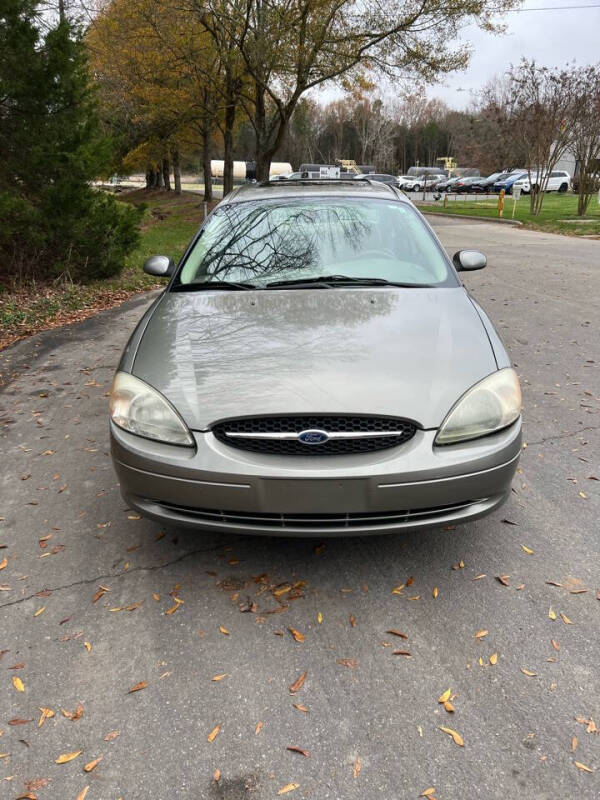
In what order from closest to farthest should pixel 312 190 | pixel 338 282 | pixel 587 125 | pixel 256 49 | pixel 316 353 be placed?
pixel 316 353 < pixel 338 282 < pixel 312 190 < pixel 256 49 < pixel 587 125

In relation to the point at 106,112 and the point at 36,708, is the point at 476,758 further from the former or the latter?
the point at 106,112

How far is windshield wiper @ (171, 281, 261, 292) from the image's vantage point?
338cm

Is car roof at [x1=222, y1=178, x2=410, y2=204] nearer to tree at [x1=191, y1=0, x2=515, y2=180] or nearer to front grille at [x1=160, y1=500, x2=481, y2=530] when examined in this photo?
front grille at [x1=160, y1=500, x2=481, y2=530]

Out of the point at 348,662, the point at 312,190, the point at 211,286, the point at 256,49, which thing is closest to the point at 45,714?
the point at 348,662

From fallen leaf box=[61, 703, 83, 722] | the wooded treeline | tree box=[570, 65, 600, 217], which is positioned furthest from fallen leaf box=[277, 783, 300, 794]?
tree box=[570, 65, 600, 217]

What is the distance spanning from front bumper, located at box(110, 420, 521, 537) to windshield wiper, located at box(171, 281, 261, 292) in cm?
121

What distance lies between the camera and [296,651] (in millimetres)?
2293

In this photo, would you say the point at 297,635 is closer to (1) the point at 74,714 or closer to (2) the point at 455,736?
(2) the point at 455,736

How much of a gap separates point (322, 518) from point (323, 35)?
58.2ft

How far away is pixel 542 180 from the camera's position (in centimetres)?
2311

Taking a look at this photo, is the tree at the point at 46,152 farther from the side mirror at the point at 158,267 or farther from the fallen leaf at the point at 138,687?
the fallen leaf at the point at 138,687

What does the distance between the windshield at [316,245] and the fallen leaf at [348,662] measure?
2020mm

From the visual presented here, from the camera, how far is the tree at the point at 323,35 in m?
16.1

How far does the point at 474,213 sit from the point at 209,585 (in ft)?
90.0
